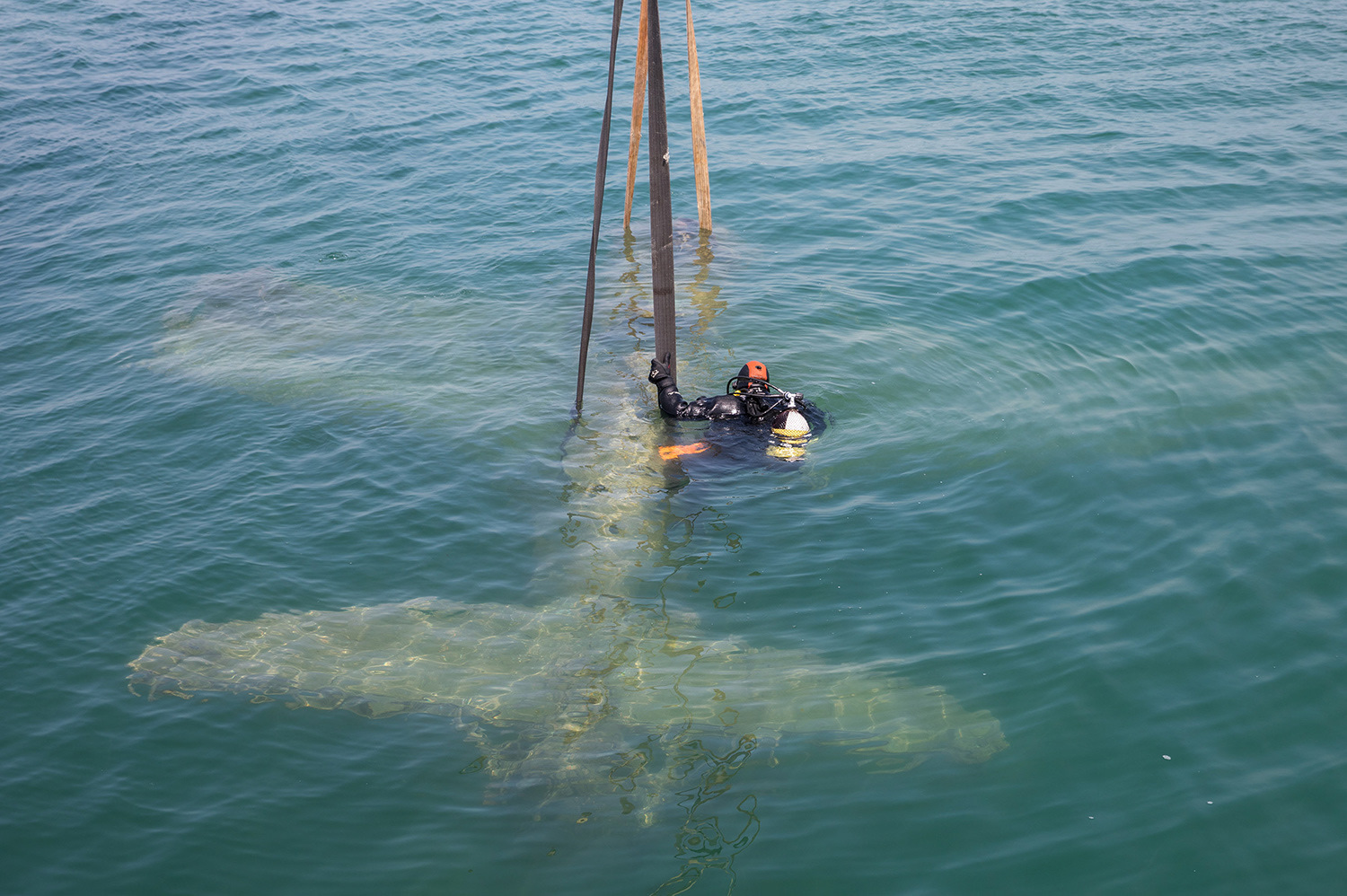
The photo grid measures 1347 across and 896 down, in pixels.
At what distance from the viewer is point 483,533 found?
9.09m

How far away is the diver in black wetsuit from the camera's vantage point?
9797 millimetres

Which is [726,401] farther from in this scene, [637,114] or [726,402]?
[637,114]

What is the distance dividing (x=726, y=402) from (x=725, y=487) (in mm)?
928

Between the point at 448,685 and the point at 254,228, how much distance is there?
11.9 meters

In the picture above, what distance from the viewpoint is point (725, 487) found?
9641 millimetres

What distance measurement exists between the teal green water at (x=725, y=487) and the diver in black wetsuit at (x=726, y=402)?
1.42 feet

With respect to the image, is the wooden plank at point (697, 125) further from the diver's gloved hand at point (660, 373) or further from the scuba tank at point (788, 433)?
the scuba tank at point (788, 433)

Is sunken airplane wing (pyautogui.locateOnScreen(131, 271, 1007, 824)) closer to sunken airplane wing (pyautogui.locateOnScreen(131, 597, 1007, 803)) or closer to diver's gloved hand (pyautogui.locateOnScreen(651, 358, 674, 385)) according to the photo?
sunken airplane wing (pyautogui.locateOnScreen(131, 597, 1007, 803))

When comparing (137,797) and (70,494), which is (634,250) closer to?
(70,494)

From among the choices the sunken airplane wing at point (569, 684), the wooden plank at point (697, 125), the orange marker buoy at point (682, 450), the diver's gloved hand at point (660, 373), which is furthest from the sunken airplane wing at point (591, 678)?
the wooden plank at point (697, 125)

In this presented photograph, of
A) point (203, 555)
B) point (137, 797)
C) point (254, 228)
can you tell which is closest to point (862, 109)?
point (254, 228)

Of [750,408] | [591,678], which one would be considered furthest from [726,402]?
[591,678]

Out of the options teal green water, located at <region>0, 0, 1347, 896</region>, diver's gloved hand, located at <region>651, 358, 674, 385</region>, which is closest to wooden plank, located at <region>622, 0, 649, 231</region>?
teal green water, located at <region>0, 0, 1347, 896</region>

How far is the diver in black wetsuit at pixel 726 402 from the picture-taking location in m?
9.80
